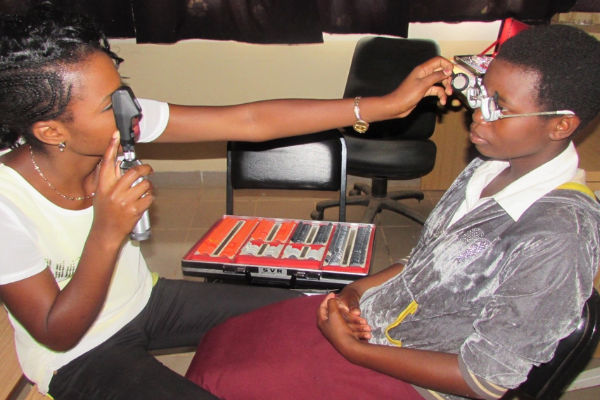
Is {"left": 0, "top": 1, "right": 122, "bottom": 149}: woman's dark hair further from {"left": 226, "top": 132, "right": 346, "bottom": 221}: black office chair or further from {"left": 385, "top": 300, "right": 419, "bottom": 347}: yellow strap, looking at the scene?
{"left": 226, "top": 132, "right": 346, "bottom": 221}: black office chair

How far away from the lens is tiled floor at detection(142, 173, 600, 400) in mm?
2979

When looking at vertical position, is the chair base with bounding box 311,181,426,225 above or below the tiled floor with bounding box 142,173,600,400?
above

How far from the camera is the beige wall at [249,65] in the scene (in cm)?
330

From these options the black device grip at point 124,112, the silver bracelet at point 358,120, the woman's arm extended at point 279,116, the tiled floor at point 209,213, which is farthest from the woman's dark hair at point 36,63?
the tiled floor at point 209,213

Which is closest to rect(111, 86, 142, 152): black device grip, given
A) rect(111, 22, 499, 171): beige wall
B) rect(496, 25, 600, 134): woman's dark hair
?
rect(496, 25, 600, 134): woman's dark hair

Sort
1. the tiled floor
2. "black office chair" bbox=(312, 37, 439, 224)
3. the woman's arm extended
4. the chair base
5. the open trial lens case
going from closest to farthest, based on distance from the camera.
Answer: the woman's arm extended → the open trial lens case → "black office chair" bbox=(312, 37, 439, 224) → the tiled floor → the chair base

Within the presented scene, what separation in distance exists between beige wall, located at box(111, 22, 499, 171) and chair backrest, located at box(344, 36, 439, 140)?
1.18ft

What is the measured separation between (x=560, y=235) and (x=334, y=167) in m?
1.28

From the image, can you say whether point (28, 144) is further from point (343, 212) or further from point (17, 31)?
point (343, 212)

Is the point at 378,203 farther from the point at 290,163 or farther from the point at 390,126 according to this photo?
the point at 290,163

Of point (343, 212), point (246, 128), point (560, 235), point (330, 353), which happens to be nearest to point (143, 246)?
point (343, 212)

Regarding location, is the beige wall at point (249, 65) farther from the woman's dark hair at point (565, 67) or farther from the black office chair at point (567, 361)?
the black office chair at point (567, 361)

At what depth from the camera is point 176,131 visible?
1493 mm

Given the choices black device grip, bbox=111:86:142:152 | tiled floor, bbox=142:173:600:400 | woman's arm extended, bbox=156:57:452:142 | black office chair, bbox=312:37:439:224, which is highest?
black device grip, bbox=111:86:142:152
